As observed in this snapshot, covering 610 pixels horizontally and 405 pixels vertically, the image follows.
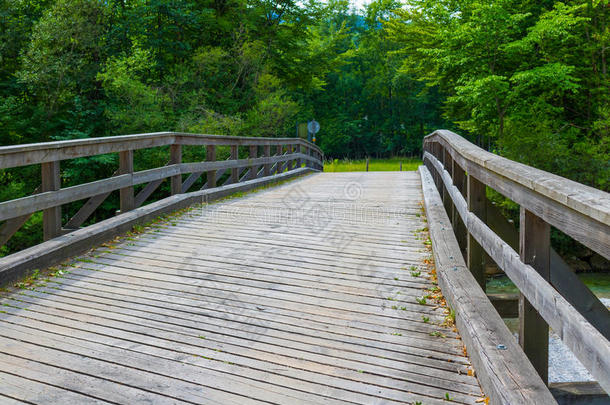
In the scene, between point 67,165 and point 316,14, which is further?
point 316,14

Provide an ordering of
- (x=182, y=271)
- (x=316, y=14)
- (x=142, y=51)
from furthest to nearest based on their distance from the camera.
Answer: (x=316, y=14), (x=142, y=51), (x=182, y=271)

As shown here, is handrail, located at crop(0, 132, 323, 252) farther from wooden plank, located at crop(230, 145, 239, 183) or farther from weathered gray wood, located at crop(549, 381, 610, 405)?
weathered gray wood, located at crop(549, 381, 610, 405)

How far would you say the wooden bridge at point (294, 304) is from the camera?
8.38 feet

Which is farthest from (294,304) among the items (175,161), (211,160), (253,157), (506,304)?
(253,157)

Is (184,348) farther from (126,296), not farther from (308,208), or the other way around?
(308,208)

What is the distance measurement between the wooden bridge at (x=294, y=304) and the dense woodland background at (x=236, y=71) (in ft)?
42.2

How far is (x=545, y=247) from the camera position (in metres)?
2.56

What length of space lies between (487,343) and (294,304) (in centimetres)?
157

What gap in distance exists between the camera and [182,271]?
469 cm

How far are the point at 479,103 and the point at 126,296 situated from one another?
19.6m

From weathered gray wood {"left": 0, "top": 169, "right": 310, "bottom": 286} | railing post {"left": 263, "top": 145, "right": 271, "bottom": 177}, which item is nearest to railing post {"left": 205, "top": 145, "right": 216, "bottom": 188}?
weathered gray wood {"left": 0, "top": 169, "right": 310, "bottom": 286}

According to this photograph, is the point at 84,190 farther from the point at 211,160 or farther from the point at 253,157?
the point at 253,157

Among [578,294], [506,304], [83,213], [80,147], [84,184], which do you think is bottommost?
[506,304]

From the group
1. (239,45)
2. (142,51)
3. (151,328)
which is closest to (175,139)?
(151,328)
